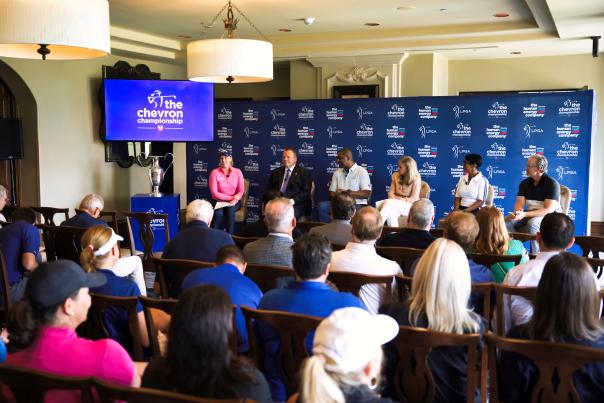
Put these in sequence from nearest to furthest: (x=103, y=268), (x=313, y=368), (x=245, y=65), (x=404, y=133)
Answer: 1. (x=313, y=368)
2. (x=103, y=268)
3. (x=245, y=65)
4. (x=404, y=133)

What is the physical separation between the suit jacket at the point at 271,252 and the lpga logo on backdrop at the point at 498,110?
5.64 metres

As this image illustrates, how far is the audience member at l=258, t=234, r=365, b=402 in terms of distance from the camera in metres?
2.57

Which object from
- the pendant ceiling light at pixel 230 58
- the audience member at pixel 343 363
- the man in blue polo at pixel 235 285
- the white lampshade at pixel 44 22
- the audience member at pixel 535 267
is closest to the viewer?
the audience member at pixel 343 363

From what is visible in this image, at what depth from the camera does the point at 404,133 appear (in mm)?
9258

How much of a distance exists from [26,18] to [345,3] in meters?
4.93

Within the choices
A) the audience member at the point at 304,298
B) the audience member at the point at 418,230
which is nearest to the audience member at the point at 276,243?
the audience member at the point at 418,230

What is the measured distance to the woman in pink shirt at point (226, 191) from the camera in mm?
8625

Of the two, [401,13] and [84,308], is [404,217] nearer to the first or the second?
[401,13]

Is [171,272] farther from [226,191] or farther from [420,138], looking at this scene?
[420,138]

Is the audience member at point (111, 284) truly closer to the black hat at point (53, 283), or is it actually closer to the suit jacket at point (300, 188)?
the black hat at point (53, 283)

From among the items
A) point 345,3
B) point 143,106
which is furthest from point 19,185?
point 345,3

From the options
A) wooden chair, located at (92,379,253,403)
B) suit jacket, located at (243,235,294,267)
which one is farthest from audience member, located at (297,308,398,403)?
suit jacket, located at (243,235,294,267)

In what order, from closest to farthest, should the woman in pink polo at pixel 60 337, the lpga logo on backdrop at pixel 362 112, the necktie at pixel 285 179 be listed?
the woman in pink polo at pixel 60 337 → the necktie at pixel 285 179 → the lpga logo on backdrop at pixel 362 112

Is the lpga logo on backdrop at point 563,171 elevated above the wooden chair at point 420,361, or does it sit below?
above
